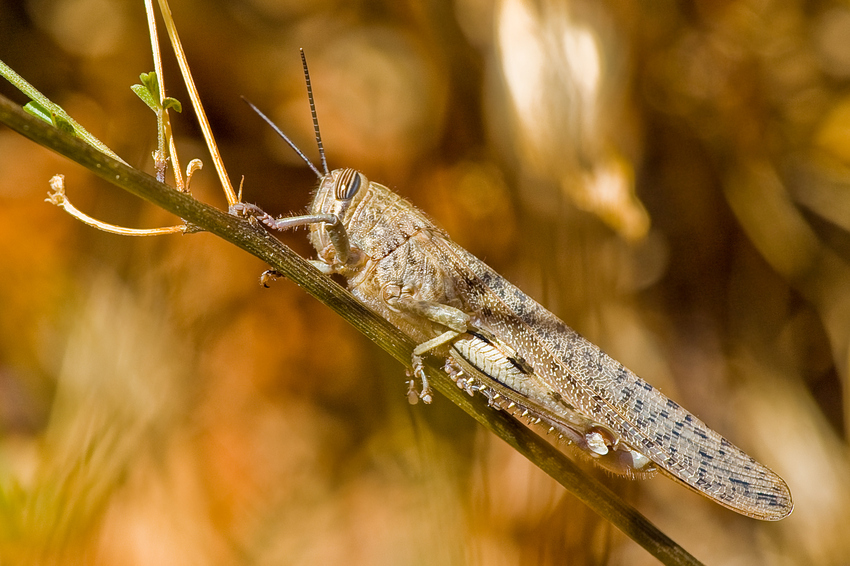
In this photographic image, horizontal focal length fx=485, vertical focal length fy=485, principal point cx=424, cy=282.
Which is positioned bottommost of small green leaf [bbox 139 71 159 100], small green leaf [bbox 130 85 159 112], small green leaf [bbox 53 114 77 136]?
small green leaf [bbox 53 114 77 136]

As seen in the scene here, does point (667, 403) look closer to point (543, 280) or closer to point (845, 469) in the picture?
point (543, 280)

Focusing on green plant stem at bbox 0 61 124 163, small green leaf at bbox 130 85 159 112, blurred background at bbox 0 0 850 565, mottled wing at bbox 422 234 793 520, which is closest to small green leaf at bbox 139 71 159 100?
small green leaf at bbox 130 85 159 112

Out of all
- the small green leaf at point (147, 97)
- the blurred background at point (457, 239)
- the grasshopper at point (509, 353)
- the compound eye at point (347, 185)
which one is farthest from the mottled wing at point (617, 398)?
the small green leaf at point (147, 97)

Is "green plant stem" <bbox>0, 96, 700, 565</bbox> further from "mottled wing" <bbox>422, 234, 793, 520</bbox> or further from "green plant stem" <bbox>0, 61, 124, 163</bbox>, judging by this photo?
"mottled wing" <bbox>422, 234, 793, 520</bbox>

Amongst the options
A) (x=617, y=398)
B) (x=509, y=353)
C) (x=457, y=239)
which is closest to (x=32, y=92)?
(x=509, y=353)

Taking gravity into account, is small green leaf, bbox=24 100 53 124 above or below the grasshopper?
below

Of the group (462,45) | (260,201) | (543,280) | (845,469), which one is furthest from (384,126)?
(845,469)
